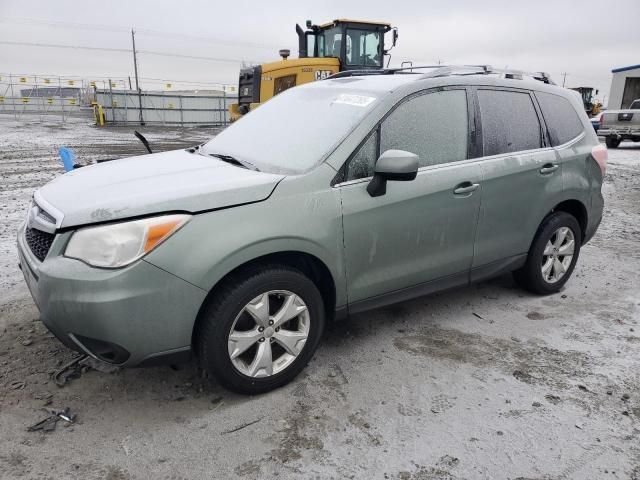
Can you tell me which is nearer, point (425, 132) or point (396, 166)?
point (396, 166)

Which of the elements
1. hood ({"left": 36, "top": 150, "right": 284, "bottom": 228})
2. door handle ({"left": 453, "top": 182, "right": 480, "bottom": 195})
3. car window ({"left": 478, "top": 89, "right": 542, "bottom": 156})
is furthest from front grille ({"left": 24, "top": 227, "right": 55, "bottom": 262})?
car window ({"left": 478, "top": 89, "right": 542, "bottom": 156})

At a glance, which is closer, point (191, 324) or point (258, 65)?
point (191, 324)

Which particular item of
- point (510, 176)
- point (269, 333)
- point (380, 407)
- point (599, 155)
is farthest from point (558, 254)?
point (269, 333)

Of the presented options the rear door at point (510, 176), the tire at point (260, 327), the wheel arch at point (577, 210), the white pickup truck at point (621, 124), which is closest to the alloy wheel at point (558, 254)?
the wheel arch at point (577, 210)

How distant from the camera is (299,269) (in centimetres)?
289

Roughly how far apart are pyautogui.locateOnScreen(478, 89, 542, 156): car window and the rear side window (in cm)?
15

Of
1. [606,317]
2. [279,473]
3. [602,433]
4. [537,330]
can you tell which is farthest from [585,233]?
[279,473]

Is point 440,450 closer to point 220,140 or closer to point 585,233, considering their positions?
point 220,140

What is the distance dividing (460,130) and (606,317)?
1887 mm

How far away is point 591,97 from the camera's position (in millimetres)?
40531

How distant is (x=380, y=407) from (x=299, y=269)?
88 centimetres

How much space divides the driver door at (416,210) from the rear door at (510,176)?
151mm

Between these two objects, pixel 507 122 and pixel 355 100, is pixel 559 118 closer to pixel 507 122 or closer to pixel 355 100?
pixel 507 122

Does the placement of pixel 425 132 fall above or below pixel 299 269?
above
